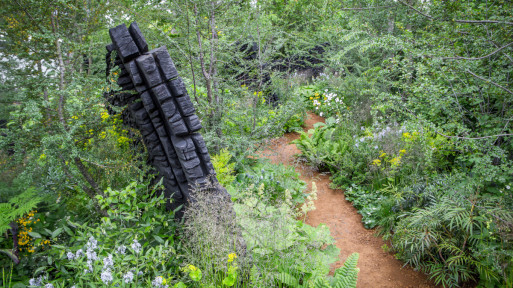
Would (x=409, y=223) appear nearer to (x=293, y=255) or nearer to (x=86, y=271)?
(x=293, y=255)

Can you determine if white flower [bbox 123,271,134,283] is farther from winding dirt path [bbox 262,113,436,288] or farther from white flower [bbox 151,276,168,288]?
winding dirt path [bbox 262,113,436,288]

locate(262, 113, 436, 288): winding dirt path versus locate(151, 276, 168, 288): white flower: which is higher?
locate(151, 276, 168, 288): white flower

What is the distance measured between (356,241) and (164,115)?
3227 millimetres

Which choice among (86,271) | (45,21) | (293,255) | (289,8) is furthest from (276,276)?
(289,8)

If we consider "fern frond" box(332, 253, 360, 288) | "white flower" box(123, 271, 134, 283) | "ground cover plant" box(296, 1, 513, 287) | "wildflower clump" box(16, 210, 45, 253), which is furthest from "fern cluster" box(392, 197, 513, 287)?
"wildflower clump" box(16, 210, 45, 253)

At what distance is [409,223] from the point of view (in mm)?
3705

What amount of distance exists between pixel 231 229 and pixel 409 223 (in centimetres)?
252

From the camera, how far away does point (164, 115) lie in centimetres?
297

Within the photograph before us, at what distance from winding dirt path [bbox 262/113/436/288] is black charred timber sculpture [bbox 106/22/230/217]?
83.8 inches

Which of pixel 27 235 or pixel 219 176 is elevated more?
pixel 27 235

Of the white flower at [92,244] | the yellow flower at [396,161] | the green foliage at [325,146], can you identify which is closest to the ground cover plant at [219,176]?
the white flower at [92,244]

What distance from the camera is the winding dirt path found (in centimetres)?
349

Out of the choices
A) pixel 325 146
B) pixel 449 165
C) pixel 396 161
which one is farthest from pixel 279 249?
pixel 325 146

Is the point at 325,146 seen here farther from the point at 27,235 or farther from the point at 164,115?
the point at 27,235
